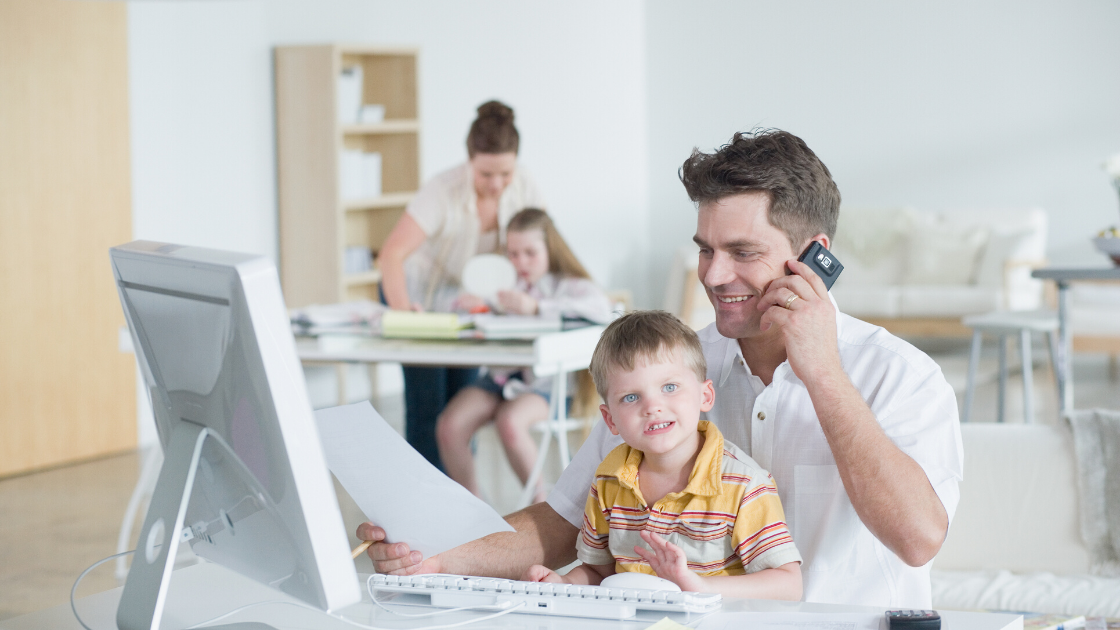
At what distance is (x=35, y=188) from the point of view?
467 centimetres

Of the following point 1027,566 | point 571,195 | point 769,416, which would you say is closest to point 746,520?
point 769,416

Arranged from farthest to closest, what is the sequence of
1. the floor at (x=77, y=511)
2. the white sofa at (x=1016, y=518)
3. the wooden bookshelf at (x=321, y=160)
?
1. the wooden bookshelf at (x=321, y=160)
2. the floor at (x=77, y=511)
3. the white sofa at (x=1016, y=518)

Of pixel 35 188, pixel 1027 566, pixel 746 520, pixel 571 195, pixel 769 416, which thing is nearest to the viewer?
pixel 746 520

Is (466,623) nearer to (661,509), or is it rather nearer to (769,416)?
(661,509)

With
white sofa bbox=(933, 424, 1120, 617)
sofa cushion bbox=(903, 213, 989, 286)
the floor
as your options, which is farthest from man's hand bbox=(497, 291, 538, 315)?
sofa cushion bbox=(903, 213, 989, 286)

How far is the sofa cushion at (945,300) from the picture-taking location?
7.16 meters

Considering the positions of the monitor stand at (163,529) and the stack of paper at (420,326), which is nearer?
the monitor stand at (163,529)

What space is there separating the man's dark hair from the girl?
183cm

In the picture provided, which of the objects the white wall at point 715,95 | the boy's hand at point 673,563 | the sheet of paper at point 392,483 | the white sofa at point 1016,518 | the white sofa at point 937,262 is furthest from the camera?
the white sofa at point 937,262

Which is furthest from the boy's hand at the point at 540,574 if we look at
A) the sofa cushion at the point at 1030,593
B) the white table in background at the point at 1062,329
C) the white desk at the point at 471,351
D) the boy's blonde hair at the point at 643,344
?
the white table in background at the point at 1062,329

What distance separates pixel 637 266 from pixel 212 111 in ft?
15.1

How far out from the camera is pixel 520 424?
336cm

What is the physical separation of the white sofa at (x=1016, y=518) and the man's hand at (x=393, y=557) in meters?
1.19

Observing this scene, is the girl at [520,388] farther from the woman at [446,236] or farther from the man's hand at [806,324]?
the man's hand at [806,324]
